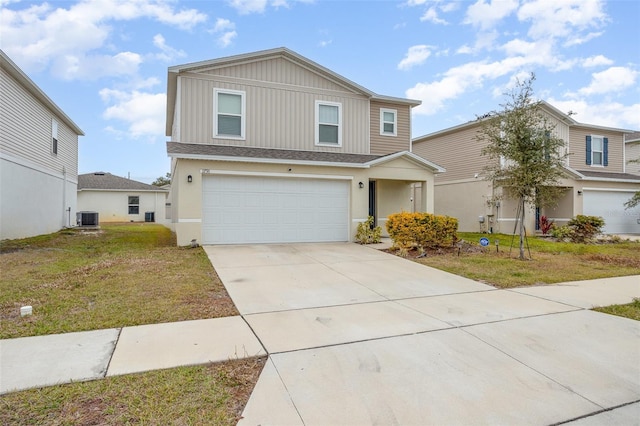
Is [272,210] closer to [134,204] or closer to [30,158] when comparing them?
[30,158]

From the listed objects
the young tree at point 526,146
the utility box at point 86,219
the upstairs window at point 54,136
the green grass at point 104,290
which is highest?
the upstairs window at point 54,136

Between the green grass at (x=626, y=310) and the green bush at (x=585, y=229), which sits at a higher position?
the green bush at (x=585, y=229)

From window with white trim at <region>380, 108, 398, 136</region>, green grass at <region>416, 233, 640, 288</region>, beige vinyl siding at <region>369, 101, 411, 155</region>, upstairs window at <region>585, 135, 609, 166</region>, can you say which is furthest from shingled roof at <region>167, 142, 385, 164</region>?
upstairs window at <region>585, 135, 609, 166</region>

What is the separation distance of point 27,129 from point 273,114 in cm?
936

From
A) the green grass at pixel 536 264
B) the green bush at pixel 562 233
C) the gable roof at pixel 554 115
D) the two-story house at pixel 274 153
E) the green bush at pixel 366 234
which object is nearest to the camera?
the green grass at pixel 536 264

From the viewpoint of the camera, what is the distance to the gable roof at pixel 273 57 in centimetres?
1207

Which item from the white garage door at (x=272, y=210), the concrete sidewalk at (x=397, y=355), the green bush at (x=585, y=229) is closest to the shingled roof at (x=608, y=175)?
the green bush at (x=585, y=229)

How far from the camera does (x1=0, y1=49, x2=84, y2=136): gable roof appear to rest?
1125 centimetres

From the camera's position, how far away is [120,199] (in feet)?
94.7

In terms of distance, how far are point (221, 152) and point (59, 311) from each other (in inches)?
288

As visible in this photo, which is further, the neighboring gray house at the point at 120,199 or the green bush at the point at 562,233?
the neighboring gray house at the point at 120,199

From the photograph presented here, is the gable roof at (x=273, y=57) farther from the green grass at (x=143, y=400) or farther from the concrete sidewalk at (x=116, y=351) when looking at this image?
the green grass at (x=143, y=400)

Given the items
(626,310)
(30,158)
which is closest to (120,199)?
(30,158)

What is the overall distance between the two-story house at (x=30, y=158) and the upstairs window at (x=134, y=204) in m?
10.5
